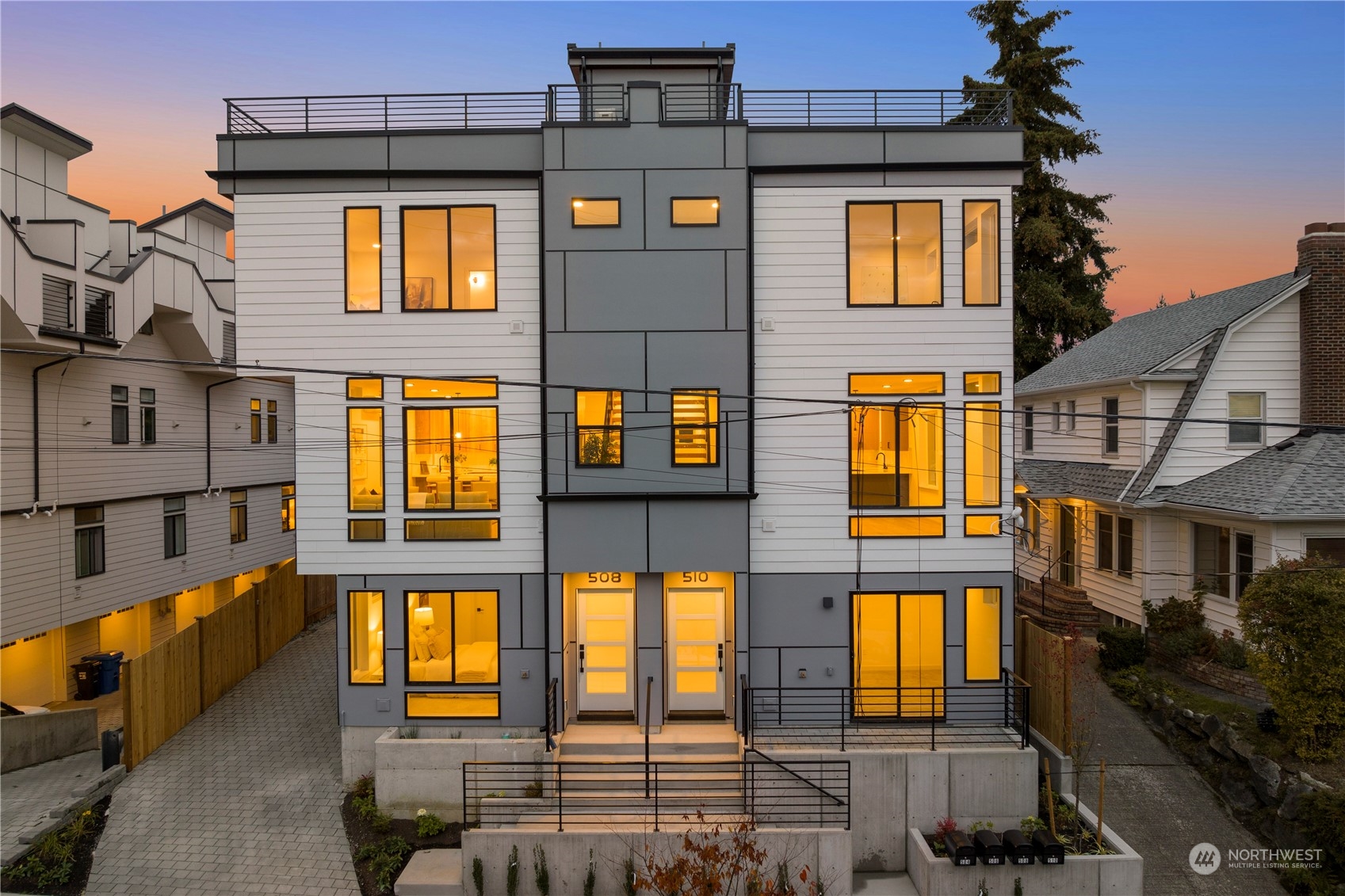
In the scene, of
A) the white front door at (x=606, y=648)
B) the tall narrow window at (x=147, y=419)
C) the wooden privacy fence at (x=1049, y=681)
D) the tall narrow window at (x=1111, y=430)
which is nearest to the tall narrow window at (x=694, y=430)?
the white front door at (x=606, y=648)

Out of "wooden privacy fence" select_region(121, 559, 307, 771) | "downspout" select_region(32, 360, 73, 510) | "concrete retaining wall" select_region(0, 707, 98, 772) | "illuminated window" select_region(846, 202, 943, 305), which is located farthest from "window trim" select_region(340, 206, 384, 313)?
"concrete retaining wall" select_region(0, 707, 98, 772)

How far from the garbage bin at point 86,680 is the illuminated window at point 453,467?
1045cm

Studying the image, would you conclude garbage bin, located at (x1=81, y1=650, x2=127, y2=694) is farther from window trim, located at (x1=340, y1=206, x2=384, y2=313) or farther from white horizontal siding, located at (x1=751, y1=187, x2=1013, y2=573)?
white horizontal siding, located at (x1=751, y1=187, x2=1013, y2=573)

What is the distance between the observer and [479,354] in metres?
11.2

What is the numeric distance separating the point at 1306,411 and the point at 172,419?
27.5 metres

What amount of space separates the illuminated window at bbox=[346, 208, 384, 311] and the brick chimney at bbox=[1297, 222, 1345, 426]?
1940cm

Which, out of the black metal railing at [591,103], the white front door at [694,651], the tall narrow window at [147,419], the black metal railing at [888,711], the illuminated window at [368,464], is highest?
the black metal railing at [591,103]

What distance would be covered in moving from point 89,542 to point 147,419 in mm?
3358

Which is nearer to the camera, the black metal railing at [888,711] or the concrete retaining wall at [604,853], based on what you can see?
the concrete retaining wall at [604,853]

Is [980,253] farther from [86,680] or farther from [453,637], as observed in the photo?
A: [86,680]

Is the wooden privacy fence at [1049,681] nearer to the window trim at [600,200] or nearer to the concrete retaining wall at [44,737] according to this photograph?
the window trim at [600,200]

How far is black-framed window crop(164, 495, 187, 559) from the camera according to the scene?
17844 mm

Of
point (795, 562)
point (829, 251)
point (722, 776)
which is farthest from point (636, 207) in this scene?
point (722, 776)

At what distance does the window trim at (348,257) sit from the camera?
11211mm
